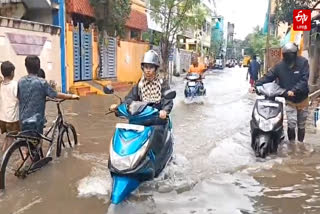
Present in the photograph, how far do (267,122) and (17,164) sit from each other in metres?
3.66

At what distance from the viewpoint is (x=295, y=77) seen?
6785mm

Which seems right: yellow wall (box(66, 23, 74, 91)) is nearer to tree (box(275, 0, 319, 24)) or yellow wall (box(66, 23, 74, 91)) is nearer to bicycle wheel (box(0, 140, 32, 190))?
tree (box(275, 0, 319, 24))

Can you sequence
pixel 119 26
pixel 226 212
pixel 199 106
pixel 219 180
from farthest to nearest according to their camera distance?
1. pixel 119 26
2. pixel 199 106
3. pixel 219 180
4. pixel 226 212

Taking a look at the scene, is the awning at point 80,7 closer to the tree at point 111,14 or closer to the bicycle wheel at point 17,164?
the tree at point 111,14

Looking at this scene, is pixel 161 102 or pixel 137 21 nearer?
pixel 161 102

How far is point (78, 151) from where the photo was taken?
265 inches

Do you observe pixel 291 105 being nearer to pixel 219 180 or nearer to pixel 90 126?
pixel 219 180

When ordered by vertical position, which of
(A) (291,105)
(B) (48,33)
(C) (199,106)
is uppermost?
(B) (48,33)

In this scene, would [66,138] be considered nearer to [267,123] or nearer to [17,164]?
[17,164]

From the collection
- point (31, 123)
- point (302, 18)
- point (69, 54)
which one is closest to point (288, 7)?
point (302, 18)

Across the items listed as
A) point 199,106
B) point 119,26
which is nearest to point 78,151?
point 199,106

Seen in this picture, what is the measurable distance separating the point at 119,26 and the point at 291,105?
501 inches

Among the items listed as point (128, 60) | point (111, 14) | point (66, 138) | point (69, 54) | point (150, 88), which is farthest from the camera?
point (128, 60)

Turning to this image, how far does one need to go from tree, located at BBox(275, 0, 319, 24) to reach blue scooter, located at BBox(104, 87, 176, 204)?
9.93m
